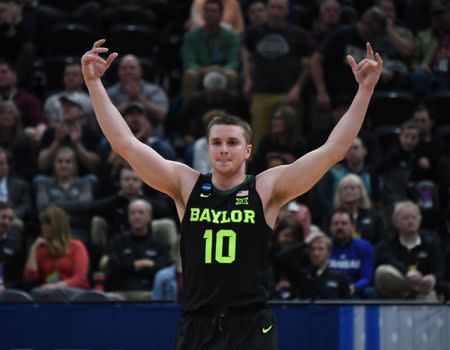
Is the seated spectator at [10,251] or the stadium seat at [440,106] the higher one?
the stadium seat at [440,106]

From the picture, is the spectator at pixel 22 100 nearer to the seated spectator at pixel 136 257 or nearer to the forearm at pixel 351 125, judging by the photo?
the seated spectator at pixel 136 257

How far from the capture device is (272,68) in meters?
14.7

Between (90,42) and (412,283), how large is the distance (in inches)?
274

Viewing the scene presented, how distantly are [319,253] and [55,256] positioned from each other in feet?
8.74

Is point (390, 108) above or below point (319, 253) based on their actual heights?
above

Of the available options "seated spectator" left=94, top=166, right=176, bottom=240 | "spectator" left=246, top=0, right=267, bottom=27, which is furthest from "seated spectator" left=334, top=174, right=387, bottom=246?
"spectator" left=246, top=0, right=267, bottom=27

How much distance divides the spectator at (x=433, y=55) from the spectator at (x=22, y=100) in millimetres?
4884

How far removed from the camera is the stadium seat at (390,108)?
46.9 feet

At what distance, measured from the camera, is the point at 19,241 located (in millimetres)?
11828

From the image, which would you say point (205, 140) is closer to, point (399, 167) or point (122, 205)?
point (122, 205)

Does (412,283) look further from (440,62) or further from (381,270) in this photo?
(440,62)

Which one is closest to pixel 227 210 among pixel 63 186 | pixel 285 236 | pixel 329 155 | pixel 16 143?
pixel 329 155

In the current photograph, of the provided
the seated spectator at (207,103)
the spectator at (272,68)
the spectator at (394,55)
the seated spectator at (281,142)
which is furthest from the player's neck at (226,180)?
the spectator at (394,55)

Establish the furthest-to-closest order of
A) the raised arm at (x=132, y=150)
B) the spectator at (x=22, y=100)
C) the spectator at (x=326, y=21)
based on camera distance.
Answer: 1. the spectator at (x=326, y=21)
2. the spectator at (x=22, y=100)
3. the raised arm at (x=132, y=150)
